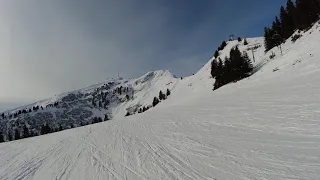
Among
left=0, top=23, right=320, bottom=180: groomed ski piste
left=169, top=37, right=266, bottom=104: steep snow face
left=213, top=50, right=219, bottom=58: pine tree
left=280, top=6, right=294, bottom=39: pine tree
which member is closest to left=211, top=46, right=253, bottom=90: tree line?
left=169, top=37, right=266, bottom=104: steep snow face

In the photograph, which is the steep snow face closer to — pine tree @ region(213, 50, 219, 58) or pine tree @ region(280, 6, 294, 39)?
pine tree @ region(213, 50, 219, 58)

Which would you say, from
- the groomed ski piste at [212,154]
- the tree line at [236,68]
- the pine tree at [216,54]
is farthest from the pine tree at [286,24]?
the groomed ski piste at [212,154]

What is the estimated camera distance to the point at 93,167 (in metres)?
11.6

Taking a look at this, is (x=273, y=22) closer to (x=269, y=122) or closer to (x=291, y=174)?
(x=269, y=122)

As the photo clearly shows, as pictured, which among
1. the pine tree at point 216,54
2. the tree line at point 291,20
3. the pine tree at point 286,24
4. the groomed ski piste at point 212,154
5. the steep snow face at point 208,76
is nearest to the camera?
the groomed ski piste at point 212,154

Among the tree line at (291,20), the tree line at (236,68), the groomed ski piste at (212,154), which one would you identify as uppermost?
the tree line at (291,20)

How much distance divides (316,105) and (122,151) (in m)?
10.2

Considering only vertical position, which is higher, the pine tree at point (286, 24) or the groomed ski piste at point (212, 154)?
the pine tree at point (286, 24)

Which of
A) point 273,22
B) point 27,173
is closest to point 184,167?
point 27,173

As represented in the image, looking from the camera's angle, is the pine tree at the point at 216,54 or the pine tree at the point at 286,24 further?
the pine tree at the point at 216,54

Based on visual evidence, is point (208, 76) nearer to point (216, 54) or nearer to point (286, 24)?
point (216, 54)

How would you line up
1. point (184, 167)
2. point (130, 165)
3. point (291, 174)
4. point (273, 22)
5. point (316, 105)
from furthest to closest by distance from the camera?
point (273, 22) → point (316, 105) → point (130, 165) → point (184, 167) → point (291, 174)

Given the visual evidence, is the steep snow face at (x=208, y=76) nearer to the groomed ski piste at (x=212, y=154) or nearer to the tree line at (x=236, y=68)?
the tree line at (x=236, y=68)

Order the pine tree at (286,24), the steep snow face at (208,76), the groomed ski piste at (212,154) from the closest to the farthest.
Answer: the groomed ski piste at (212,154) → the pine tree at (286,24) → the steep snow face at (208,76)
